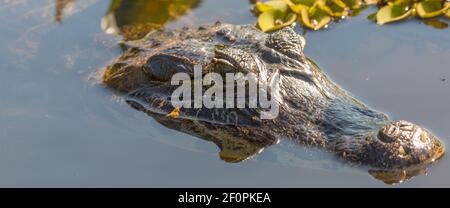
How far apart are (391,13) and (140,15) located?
2452mm

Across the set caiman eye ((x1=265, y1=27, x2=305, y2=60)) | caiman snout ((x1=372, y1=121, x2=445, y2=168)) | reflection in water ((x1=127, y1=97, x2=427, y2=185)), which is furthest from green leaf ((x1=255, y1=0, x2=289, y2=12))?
caiman snout ((x1=372, y1=121, x2=445, y2=168))

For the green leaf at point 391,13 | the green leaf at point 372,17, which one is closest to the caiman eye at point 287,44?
the green leaf at point 391,13

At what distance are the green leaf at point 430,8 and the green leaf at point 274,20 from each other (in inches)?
47.5

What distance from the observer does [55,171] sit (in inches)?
201

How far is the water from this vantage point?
478 cm

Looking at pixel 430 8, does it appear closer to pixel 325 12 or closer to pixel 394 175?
pixel 325 12

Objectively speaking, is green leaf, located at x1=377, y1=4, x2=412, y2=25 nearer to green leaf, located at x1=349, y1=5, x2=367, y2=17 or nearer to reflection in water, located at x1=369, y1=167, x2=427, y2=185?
green leaf, located at x1=349, y1=5, x2=367, y2=17

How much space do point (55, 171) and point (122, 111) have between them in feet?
2.46

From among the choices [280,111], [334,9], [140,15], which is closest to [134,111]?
[280,111]

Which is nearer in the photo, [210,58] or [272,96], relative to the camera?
[272,96]

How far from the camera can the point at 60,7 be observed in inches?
289

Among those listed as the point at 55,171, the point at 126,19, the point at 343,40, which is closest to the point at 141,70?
the point at 55,171

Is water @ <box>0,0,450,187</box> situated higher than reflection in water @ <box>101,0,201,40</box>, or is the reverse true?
reflection in water @ <box>101,0,201,40</box>
